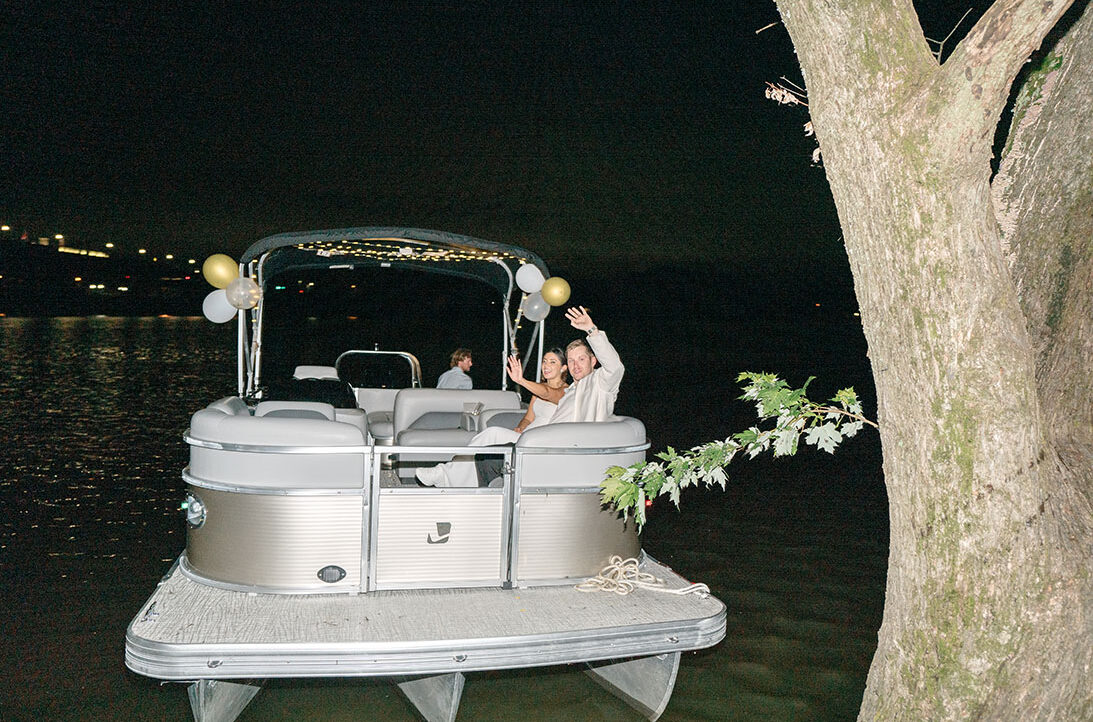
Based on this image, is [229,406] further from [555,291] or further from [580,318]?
[555,291]

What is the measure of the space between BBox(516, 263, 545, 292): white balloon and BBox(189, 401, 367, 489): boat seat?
3140 millimetres

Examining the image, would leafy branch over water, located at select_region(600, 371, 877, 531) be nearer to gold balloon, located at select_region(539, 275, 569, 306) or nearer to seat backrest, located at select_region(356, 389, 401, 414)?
gold balloon, located at select_region(539, 275, 569, 306)

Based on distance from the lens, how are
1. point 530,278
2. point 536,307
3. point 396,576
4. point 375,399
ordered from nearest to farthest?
1. point 396,576
2. point 530,278
3. point 536,307
4. point 375,399

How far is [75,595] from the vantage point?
6.35 meters

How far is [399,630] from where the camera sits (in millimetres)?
4199

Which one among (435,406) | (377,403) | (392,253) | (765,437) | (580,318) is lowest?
(377,403)

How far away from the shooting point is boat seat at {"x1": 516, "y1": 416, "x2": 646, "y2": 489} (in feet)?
16.1

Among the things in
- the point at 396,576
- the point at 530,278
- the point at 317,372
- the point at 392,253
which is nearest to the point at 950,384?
the point at 396,576

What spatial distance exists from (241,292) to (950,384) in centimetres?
553

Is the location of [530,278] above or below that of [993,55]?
below

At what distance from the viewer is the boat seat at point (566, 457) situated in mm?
4902

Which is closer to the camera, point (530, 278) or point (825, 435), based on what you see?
point (825, 435)

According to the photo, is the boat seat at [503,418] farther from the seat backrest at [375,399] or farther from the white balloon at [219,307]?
the seat backrest at [375,399]

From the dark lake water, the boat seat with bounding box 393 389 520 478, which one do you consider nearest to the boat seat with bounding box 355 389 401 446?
the boat seat with bounding box 393 389 520 478
